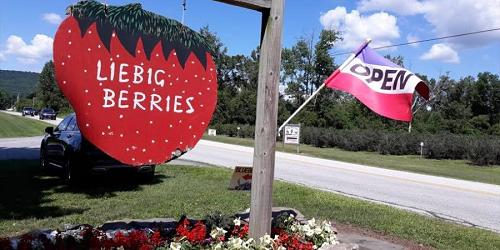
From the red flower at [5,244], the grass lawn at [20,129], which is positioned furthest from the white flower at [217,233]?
the grass lawn at [20,129]

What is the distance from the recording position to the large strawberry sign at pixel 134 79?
372cm

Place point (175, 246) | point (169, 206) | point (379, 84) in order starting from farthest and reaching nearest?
1. point (169, 206)
2. point (379, 84)
3. point (175, 246)

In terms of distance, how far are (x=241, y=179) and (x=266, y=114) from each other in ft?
17.6

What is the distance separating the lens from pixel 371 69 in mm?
5738

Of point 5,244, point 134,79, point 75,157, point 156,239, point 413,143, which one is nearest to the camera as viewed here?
point 5,244

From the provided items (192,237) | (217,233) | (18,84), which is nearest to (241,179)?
(217,233)

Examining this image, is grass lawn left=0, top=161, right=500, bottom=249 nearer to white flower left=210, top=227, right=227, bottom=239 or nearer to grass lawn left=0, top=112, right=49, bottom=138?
white flower left=210, top=227, right=227, bottom=239

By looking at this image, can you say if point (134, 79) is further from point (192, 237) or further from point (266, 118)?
point (192, 237)

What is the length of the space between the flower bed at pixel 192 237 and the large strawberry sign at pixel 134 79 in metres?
0.68

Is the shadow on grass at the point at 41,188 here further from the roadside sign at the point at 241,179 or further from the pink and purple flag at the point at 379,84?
the pink and purple flag at the point at 379,84

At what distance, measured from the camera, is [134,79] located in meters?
3.97

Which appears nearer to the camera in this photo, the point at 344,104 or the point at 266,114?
the point at 266,114

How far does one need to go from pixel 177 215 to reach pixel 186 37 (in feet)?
12.4

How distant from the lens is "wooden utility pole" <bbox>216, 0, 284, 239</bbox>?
440 centimetres
